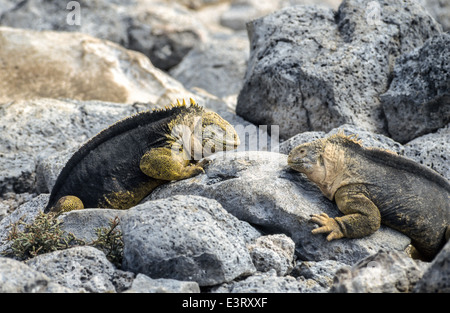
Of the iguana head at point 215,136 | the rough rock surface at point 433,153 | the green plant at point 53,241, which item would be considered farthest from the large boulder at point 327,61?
the green plant at point 53,241

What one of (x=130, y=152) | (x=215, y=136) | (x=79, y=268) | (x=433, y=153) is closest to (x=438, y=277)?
(x=79, y=268)

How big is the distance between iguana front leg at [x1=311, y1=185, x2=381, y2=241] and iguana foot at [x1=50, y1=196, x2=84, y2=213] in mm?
2474

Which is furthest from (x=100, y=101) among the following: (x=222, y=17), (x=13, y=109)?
(x=222, y=17)

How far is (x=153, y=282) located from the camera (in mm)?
3938

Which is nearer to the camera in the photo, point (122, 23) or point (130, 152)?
point (130, 152)

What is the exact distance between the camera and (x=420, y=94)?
666 centimetres

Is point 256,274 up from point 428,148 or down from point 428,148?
down

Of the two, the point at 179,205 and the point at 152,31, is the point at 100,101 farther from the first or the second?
the point at 152,31

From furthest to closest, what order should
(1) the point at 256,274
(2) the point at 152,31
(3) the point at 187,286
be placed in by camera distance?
(2) the point at 152,31 < (1) the point at 256,274 < (3) the point at 187,286

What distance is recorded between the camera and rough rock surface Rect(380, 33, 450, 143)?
657 cm

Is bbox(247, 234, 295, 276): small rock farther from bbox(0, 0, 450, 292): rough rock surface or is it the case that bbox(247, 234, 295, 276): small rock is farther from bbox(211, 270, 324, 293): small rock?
bbox(211, 270, 324, 293): small rock

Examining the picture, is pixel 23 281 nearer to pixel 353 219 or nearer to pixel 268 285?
pixel 268 285

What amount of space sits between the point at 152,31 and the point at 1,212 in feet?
27.0

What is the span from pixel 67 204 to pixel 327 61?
12.1 ft
